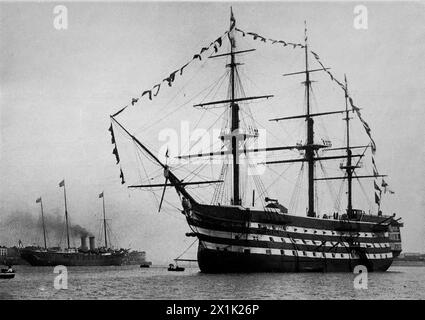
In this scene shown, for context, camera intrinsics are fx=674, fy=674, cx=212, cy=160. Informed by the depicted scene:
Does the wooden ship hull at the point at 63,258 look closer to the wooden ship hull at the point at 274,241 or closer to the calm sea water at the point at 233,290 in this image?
the wooden ship hull at the point at 274,241

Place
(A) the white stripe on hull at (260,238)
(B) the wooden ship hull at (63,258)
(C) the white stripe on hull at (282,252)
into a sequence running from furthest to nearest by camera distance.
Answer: (B) the wooden ship hull at (63,258), (C) the white stripe on hull at (282,252), (A) the white stripe on hull at (260,238)

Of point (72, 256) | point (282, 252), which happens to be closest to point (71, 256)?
point (72, 256)

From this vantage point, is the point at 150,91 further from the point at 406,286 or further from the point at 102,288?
the point at 406,286

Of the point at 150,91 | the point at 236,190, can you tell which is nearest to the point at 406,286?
the point at 236,190

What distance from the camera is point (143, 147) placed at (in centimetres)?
4231

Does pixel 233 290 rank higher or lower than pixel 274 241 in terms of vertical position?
lower

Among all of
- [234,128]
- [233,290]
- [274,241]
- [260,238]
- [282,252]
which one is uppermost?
[234,128]

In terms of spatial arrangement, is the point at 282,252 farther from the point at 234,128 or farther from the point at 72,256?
the point at 72,256

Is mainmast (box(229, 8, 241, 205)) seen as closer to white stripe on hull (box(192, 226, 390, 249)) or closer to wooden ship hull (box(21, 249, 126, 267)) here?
white stripe on hull (box(192, 226, 390, 249))

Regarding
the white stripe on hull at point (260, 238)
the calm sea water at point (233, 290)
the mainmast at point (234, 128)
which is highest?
the mainmast at point (234, 128)

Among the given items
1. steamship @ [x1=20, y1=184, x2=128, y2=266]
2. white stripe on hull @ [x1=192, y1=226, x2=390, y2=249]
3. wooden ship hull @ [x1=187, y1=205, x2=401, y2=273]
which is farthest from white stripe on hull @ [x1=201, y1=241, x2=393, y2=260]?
steamship @ [x1=20, y1=184, x2=128, y2=266]

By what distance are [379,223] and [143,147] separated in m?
27.5

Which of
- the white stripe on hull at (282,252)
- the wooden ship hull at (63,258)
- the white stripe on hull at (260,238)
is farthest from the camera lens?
the wooden ship hull at (63,258)

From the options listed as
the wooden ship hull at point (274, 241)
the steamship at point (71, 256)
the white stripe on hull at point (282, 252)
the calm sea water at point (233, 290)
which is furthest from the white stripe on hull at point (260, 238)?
the steamship at point (71, 256)
